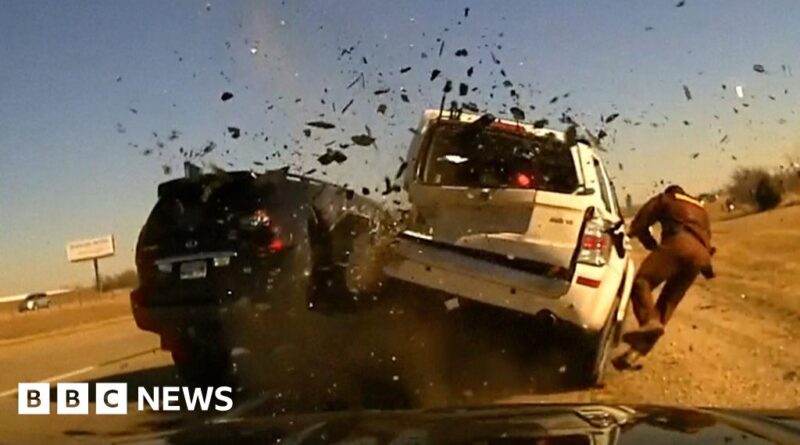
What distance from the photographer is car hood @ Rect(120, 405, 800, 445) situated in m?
3.43

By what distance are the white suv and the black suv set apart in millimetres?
750

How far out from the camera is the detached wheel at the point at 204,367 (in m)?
10.6

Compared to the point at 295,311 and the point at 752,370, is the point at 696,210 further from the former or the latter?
the point at 295,311

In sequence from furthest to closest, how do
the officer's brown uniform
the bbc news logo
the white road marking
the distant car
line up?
the distant car → the white road marking → the officer's brown uniform → the bbc news logo

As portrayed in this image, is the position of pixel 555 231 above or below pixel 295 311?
above

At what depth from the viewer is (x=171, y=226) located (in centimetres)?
1052

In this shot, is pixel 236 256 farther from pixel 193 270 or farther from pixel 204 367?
pixel 204 367

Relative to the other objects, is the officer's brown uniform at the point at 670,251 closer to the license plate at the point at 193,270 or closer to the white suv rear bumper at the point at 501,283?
the white suv rear bumper at the point at 501,283

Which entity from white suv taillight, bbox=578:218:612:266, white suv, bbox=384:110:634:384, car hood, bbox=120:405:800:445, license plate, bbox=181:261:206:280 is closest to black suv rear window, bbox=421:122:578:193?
white suv, bbox=384:110:634:384

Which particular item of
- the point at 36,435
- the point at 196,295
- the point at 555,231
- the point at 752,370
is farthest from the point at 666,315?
the point at 36,435

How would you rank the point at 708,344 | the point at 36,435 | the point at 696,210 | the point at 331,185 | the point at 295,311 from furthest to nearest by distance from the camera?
the point at 708,344, the point at 696,210, the point at 331,185, the point at 295,311, the point at 36,435

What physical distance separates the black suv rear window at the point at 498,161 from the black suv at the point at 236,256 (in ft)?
2.38

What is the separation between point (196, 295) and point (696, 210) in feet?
14.9

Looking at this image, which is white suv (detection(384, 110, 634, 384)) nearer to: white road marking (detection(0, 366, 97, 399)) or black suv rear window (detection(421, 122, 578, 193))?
black suv rear window (detection(421, 122, 578, 193))
